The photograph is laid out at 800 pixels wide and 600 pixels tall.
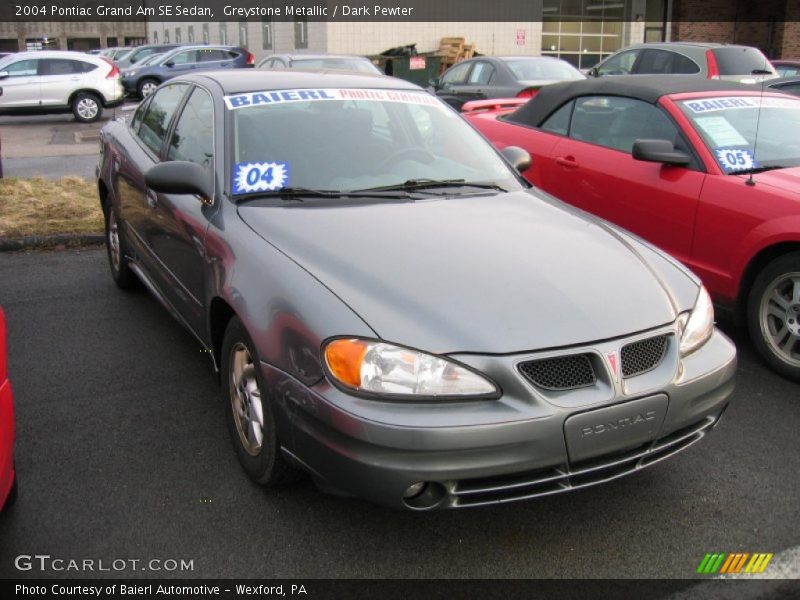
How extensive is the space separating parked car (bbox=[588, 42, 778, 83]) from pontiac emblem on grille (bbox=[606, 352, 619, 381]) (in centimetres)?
955

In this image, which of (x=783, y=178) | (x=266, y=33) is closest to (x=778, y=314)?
(x=783, y=178)

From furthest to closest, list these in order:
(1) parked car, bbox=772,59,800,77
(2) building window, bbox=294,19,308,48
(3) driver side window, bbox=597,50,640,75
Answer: (2) building window, bbox=294,19,308,48, (1) parked car, bbox=772,59,800,77, (3) driver side window, bbox=597,50,640,75

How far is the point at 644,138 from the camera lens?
17.7 ft

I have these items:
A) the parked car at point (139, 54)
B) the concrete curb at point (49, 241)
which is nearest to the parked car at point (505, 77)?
the concrete curb at point (49, 241)

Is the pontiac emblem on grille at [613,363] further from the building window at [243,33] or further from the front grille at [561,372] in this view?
the building window at [243,33]

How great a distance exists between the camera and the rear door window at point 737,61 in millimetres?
11570

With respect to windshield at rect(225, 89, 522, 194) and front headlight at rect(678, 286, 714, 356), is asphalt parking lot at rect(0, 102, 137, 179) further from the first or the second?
front headlight at rect(678, 286, 714, 356)

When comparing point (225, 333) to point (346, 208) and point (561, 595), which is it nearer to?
point (346, 208)

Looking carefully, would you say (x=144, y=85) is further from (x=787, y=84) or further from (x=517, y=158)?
(x=517, y=158)

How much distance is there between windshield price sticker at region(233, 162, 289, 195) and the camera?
11.9 feet

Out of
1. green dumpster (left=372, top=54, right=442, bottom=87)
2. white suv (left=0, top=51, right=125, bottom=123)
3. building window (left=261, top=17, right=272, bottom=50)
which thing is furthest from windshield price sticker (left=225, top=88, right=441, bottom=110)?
building window (left=261, top=17, right=272, bottom=50)

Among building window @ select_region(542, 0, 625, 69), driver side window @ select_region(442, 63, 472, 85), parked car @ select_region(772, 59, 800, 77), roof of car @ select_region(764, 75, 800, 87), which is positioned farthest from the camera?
building window @ select_region(542, 0, 625, 69)

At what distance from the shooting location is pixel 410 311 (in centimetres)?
274

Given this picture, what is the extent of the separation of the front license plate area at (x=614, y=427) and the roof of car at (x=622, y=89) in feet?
10.6
